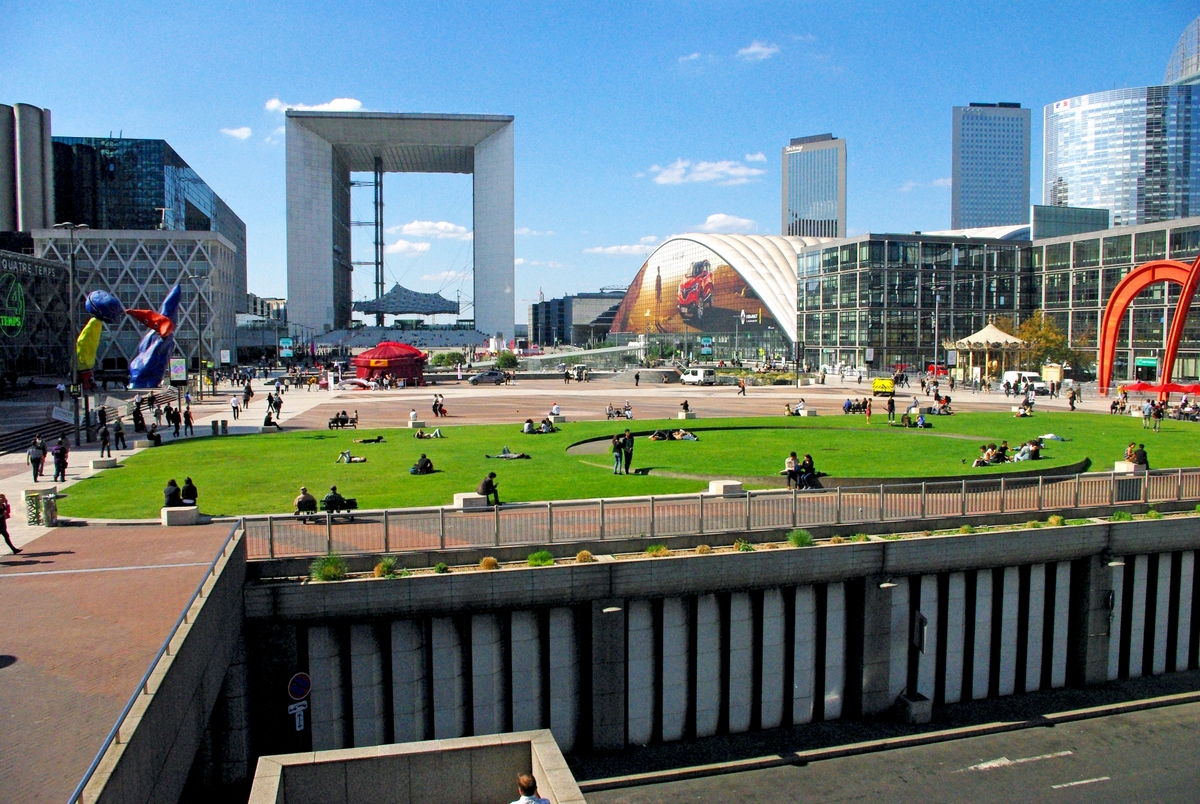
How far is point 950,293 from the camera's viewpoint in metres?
103

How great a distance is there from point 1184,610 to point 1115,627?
2.16m

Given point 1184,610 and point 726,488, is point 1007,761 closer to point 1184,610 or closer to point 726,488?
point 726,488

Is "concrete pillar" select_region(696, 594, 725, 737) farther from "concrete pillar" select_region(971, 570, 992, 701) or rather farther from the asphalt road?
"concrete pillar" select_region(971, 570, 992, 701)

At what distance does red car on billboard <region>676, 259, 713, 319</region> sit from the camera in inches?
6009

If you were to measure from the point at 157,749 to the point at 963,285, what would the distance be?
107 metres

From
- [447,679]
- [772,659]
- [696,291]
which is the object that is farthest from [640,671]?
[696,291]

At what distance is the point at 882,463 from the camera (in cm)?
2716

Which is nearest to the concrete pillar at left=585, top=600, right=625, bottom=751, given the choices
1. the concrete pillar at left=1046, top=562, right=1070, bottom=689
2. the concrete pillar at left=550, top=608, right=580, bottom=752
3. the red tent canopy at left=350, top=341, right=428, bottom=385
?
the concrete pillar at left=550, top=608, right=580, bottom=752

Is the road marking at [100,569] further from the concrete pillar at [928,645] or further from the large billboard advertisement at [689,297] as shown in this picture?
the large billboard advertisement at [689,297]

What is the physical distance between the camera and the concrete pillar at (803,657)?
1677 centimetres

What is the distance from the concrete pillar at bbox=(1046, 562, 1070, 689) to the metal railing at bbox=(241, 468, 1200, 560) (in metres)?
1.42

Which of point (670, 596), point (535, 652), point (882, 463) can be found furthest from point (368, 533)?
point (882, 463)

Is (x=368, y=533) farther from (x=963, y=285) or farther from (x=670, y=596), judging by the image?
(x=963, y=285)

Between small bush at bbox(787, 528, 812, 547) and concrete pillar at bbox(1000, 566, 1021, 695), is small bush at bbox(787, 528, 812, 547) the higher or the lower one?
the higher one
